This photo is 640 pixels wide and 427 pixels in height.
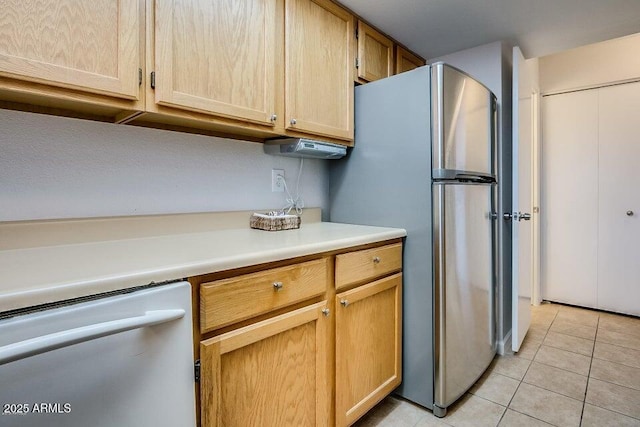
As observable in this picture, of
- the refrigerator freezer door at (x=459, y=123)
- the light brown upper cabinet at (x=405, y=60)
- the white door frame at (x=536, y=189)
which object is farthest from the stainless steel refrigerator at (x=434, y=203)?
the white door frame at (x=536, y=189)

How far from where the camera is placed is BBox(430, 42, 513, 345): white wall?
210cm

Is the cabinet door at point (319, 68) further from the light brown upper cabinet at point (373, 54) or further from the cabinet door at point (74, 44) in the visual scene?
the cabinet door at point (74, 44)

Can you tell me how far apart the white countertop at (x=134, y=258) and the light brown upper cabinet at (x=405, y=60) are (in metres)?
1.27

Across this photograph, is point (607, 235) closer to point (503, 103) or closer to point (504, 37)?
point (503, 103)

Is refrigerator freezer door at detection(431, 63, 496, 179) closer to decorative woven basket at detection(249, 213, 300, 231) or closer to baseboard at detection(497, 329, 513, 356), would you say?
decorative woven basket at detection(249, 213, 300, 231)

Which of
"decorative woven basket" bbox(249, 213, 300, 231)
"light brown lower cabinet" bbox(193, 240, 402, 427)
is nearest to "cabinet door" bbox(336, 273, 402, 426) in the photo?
"light brown lower cabinet" bbox(193, 240, 402, 427)

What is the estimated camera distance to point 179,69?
1.13m

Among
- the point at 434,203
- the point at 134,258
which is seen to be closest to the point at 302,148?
the point at 434,203

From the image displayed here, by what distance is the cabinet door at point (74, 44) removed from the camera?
2.74 feet

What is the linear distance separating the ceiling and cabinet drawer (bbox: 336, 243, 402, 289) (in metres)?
1.24

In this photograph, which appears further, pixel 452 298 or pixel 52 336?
pixel 452 298

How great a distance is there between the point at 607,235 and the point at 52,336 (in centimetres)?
367

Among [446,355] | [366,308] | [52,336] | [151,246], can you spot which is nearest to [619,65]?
[446,355]

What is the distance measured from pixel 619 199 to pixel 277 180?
2.88 metres
